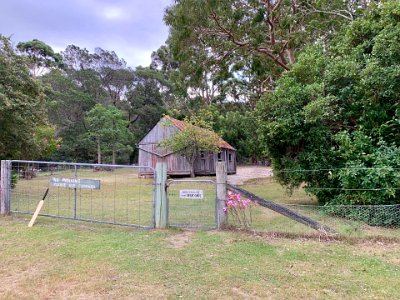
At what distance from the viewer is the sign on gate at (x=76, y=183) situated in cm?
649

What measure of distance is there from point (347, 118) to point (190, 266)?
616cm

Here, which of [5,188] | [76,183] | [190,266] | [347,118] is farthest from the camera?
[347,118]

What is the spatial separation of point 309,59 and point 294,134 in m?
2.47

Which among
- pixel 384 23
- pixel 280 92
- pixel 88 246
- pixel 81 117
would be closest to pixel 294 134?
pixel 280 92

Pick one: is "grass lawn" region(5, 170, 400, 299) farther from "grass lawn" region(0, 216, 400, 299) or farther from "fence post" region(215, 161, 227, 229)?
"fence post" region(215, 161, 227, 229)

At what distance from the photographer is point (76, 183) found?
665cm

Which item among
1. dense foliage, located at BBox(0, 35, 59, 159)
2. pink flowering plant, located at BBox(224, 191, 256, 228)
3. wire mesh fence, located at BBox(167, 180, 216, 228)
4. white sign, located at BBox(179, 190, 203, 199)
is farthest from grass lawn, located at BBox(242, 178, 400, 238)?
dense foliage, located at BBox(0, 35, 59, 159)

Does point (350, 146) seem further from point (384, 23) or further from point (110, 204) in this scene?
point (110, 204)

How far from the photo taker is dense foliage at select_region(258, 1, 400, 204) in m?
6.71

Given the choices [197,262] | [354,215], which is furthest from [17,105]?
[354,215]

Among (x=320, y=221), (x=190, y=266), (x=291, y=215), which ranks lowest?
(x=190, y=266)

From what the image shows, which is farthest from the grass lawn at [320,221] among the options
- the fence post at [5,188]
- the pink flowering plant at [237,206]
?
the fence post at [5,188]

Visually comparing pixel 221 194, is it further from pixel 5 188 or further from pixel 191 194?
pixel 5 188

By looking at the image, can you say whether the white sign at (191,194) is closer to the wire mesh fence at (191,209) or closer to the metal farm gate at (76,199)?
the wire mesh fence at (191,209)
